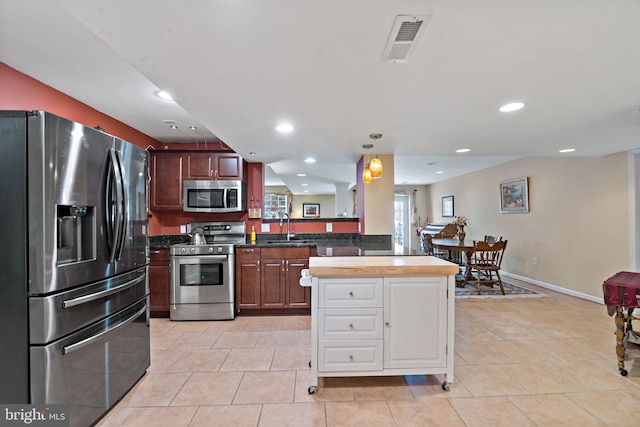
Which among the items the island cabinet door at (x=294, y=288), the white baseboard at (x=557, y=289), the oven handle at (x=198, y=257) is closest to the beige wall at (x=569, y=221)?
the white baseboard at (x=557, y=289)

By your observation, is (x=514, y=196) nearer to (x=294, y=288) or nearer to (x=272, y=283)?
(x=294, y=288)

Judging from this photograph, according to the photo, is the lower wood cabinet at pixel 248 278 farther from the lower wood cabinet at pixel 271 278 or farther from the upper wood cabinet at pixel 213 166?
the upper wood cabinet at pixel 213 166

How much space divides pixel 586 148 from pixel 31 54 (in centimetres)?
546

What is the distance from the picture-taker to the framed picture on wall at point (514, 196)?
5.08 meters

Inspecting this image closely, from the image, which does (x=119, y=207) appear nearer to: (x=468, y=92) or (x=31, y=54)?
(x=31, y=54)

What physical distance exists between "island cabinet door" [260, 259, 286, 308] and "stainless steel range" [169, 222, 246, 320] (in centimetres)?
38

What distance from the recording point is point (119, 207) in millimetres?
1773

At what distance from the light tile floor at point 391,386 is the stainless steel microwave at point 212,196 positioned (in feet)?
5.05

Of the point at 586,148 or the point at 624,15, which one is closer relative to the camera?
the point at 624,15

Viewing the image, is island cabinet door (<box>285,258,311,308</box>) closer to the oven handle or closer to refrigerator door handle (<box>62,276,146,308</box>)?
the oven handle

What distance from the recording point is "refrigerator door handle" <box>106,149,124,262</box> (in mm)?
1731

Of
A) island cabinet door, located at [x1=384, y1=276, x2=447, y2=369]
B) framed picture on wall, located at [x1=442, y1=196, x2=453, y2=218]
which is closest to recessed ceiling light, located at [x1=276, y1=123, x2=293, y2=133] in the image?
island cabinet door, located at [x1=384, y1=276, x2=447, y2=369]

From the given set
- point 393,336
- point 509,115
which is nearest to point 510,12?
point 509,115

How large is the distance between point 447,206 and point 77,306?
7949mm
